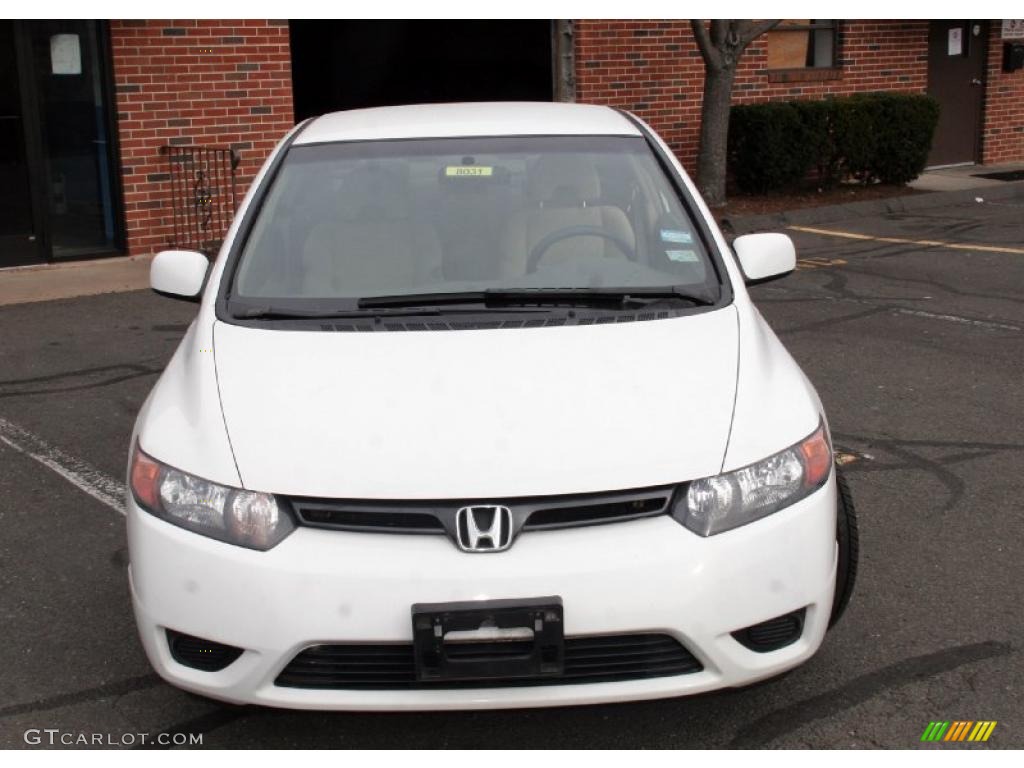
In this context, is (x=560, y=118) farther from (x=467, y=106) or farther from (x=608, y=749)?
(x=608, y=749)

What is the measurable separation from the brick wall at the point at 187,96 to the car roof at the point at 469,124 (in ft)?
23.8

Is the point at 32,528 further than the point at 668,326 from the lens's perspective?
Yes

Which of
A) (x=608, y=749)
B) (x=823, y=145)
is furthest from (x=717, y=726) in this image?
(x=823, y=145)

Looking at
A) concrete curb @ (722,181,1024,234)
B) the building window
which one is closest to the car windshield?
concrete curb @ (722,181,1024,234)

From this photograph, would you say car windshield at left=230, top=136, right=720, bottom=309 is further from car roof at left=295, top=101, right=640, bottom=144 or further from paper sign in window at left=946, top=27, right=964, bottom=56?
paper sign in window at left=946, top=27, right=964, bottom=56

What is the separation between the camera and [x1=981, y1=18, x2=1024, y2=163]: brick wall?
18.1 meters

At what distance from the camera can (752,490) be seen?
320cm

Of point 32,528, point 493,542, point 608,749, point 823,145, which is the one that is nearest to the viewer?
point 493,542

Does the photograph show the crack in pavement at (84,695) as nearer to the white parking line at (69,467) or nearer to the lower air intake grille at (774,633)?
the white parking line at (69,467)

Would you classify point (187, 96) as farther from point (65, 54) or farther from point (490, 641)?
point (490, 641)

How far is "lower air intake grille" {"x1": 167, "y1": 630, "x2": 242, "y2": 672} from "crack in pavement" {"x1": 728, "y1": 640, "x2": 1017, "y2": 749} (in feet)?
4.33

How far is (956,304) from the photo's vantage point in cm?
914

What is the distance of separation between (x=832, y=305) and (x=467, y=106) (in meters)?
4.81
